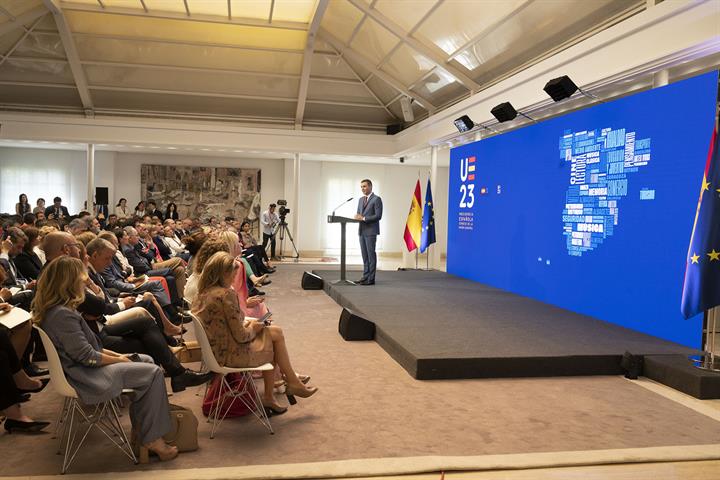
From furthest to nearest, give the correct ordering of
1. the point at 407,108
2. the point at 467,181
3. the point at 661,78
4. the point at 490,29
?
the point at 407,108, the point at 467,181, the point at 490,29, the point at 661,78

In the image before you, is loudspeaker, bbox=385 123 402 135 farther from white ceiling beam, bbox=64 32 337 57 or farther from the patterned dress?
the patterned dress

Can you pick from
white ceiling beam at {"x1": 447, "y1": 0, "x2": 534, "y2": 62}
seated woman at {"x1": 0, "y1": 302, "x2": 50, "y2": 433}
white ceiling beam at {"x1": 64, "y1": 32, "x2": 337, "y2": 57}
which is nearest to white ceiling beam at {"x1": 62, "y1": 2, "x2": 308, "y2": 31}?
white ceiling beam at {"x1": 64, "y1": 32, "x2": 337, "y2": 57}

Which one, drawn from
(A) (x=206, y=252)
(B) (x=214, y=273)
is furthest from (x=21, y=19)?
(B) (x=214, y=273)

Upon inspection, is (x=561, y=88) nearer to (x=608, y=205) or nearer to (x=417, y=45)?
(x=608, y=205)

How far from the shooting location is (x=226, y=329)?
347 cm

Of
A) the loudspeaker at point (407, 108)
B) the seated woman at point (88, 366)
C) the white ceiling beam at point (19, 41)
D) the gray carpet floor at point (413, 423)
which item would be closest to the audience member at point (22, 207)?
the white ceiling beam at point (19, 41)

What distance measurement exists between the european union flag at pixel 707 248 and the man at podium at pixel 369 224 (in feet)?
16.0

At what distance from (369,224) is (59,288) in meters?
6.35

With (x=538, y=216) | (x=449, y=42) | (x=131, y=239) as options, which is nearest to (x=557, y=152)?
(x=538, y=216)

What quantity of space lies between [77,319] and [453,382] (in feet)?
9.16

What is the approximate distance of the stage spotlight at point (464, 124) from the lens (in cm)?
966

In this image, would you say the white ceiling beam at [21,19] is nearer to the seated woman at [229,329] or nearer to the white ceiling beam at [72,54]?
the white ceiling beam at [72,54]

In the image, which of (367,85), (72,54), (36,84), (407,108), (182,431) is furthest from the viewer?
(367,85)

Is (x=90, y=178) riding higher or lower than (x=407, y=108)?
lower
